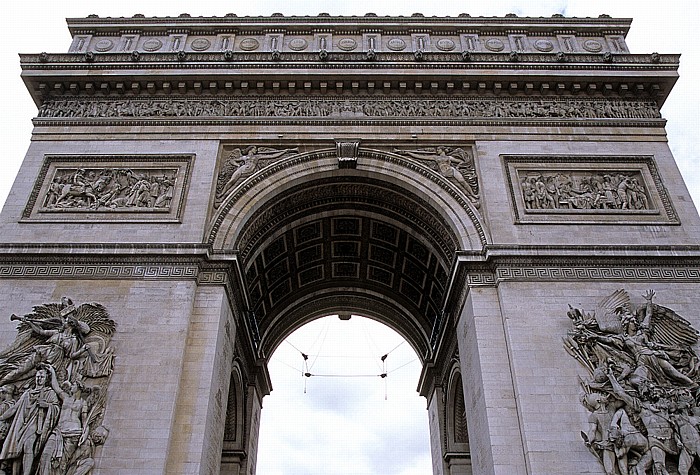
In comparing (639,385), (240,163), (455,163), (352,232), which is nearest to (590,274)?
(639,385)

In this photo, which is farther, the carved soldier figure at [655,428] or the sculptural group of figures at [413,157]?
the sculptural group of figures at [413,157]

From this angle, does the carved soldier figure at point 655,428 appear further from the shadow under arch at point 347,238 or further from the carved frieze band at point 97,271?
the carved frieze band at point 97,271

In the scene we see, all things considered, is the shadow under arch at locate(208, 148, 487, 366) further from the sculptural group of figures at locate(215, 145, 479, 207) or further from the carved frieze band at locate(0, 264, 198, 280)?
the carved frieze band at locate(0, 264, 198, 280)

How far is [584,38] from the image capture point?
1936 cm

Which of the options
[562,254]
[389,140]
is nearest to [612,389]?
[562,254]

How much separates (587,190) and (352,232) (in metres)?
7.22

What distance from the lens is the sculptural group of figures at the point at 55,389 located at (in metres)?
11.0

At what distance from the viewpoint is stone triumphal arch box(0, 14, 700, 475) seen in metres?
12.0

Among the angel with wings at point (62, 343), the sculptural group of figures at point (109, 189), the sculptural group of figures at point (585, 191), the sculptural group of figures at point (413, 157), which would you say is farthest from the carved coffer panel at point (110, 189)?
the sculptural group of figures at point (585, 191)

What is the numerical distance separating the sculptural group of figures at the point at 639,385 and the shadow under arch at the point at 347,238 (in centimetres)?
362

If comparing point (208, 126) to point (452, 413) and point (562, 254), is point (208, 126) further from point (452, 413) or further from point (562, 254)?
point (452, 413)

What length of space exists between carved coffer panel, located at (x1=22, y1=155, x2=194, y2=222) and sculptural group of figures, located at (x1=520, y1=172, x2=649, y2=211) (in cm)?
931

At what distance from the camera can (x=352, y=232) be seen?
19.0 metres

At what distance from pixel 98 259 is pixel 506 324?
9744 mm
